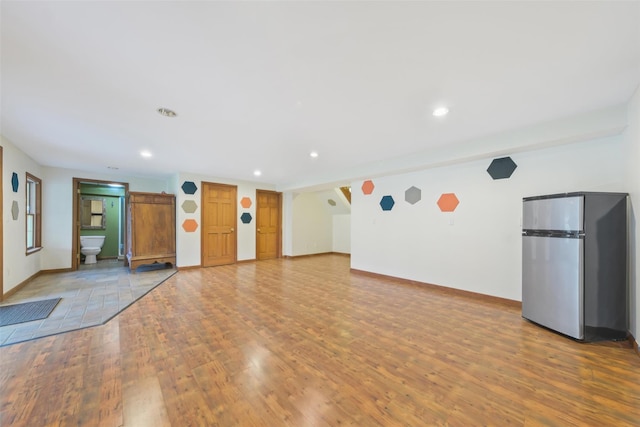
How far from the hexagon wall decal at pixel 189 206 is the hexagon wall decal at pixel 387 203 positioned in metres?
4.23

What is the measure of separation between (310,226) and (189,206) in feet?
11.7

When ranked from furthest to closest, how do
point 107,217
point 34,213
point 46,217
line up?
1. point 107,217
2. point 46,217
3. point 34,213

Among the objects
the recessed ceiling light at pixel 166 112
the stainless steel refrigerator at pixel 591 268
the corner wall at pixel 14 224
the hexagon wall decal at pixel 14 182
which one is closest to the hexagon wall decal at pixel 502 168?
the stainless steel refrigerator at pixel 591 268

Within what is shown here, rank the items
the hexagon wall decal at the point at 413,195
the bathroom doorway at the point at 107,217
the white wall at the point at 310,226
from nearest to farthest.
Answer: the hexagon wall decal at the point at 413,195 → the bathroom doorway at the point at 107,217 → the white wall at the point at 310,226

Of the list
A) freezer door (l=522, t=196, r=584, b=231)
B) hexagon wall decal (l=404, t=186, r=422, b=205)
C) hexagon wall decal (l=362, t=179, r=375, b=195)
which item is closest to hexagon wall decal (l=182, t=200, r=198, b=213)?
hexagon wall decal (l=362, t=179, r=375, b=195)

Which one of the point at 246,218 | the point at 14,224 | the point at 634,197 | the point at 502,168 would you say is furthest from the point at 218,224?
the point at 634,197

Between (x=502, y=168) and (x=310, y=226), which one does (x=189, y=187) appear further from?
(x=502, y=168)

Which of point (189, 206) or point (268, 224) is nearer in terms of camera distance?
point (189, 206)

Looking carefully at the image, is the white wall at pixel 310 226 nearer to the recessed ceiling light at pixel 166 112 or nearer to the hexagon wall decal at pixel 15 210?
the recessed ceiling light at pixel 166 112

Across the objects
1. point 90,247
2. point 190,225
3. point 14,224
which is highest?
point 14,224

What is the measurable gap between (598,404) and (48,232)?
27.1 feet

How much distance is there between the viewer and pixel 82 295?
12.1ft

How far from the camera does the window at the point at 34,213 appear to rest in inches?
180

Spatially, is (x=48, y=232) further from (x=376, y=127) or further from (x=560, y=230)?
(x=560, y=230)
